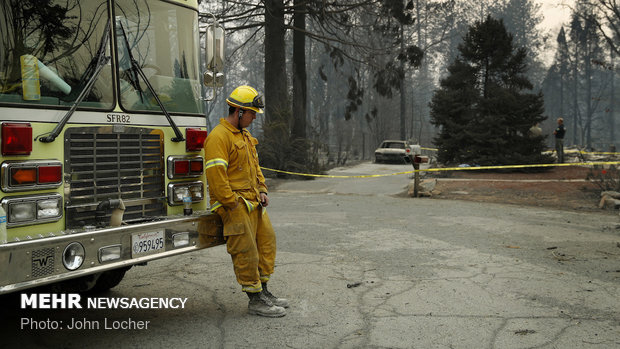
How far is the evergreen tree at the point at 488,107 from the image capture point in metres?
19.9

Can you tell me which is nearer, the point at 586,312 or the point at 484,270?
the point at 586,312

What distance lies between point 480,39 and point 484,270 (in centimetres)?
1666

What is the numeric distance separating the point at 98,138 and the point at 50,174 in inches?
19.1

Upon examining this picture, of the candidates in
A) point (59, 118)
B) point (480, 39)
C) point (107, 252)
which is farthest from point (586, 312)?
point (480, 39)

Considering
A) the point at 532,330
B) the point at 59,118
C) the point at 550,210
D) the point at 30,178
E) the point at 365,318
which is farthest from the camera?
the point at 550,210

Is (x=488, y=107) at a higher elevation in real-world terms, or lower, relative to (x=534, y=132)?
higher

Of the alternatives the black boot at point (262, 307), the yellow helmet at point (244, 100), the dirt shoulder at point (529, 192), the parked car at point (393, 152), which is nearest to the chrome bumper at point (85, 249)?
the black boot at point (262, 307)

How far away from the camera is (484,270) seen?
645 cm

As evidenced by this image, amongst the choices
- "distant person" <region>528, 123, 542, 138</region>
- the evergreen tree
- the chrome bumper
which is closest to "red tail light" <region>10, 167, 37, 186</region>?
the chrome bumper

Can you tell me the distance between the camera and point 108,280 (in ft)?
18.5

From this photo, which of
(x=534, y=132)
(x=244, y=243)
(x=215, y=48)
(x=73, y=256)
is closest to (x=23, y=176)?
(x=73, y=256)

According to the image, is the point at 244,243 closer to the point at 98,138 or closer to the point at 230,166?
the point at 230,166

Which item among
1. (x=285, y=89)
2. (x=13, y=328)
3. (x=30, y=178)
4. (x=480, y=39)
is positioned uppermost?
(x=480, y=39)

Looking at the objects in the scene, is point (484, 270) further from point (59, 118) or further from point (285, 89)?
point (285, 89)
